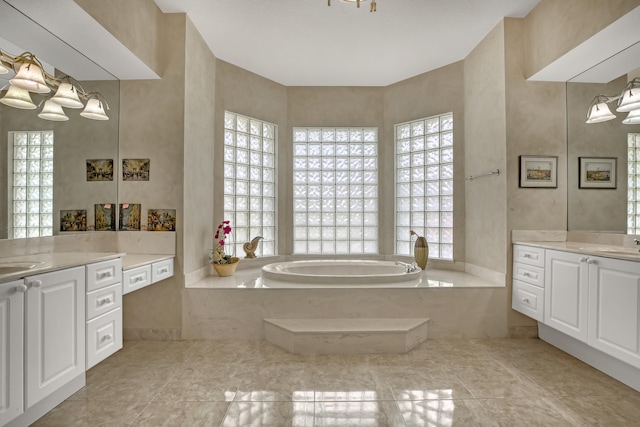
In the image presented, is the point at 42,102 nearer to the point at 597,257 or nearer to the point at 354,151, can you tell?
the point at 354,151

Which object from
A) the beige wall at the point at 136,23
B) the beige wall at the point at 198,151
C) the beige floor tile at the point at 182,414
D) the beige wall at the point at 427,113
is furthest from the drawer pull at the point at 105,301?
the beige wall at the point at 427,113

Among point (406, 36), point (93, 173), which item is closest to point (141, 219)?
point (93, 173)

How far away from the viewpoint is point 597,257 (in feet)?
7.42

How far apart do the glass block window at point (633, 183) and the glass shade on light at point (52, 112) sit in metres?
4.26

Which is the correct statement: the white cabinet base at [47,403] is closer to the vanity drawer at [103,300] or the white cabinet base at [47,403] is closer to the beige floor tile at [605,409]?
the vanity drawer at [103,300]

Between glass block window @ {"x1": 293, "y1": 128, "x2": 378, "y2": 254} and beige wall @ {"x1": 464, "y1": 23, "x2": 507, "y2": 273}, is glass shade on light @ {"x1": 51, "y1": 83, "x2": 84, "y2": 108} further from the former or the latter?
beige wall @ {"x1": 464, "y1": 23, "x2": 507, "y2": 273}

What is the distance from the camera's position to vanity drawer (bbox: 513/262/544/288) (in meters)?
2.79

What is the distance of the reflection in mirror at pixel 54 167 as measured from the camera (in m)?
2.03

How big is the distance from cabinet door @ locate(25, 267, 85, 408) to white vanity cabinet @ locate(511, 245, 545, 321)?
320 centimetres

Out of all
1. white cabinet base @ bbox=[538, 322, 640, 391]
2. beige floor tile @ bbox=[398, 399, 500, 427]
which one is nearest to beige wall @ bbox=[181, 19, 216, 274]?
beige floor tile @ bbox=[398, 399, 500, 427]

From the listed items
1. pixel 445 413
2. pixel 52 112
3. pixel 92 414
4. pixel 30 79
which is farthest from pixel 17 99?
pixel 445 413

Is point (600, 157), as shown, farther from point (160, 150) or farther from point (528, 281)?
point (160, 150)

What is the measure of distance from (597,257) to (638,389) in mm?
827

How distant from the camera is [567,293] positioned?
251cm
